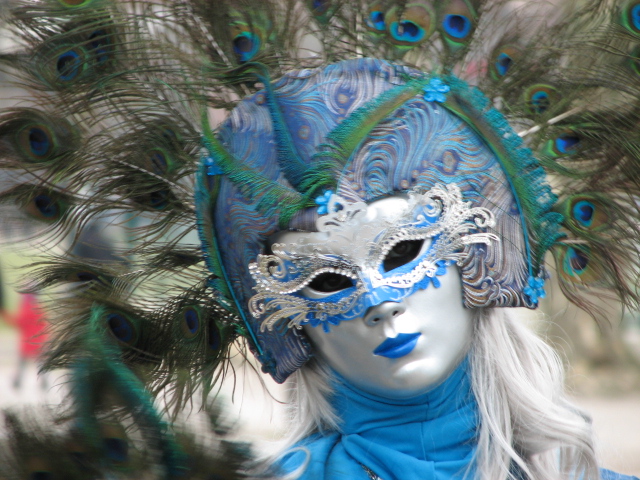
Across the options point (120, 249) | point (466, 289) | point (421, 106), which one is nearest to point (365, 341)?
point (466, 289)

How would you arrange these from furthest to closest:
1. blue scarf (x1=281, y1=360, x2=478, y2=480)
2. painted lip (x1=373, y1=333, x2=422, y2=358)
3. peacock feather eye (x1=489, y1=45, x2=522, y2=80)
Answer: peacock feather eye (x1=489, y1=45, x2=522, y2=80)
blue scarf (x1=281, y1=360, x2=478, y2=480)
painted lip (x1=373, y1=333, x2=422, y2=358)

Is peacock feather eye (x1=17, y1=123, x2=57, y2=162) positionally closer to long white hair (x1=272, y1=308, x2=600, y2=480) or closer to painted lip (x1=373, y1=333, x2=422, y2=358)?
long white hair (x1=272, y1=308, x2=600, y2=480)

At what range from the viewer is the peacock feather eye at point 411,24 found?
7.24 ft

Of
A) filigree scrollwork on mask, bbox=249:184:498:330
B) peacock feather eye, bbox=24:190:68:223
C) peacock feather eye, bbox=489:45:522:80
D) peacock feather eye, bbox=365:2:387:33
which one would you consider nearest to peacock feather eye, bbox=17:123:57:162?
peacock feather eye, bbox=24:190:68:223

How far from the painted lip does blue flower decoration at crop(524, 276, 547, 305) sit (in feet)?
1.17

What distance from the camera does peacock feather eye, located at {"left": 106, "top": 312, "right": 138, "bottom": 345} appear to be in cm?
223

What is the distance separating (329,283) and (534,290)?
1.87 ft

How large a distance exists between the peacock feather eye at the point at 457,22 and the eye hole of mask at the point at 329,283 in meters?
0.79

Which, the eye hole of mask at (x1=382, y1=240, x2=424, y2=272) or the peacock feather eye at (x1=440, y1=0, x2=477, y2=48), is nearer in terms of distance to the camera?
the eye hole of mask at (x1=382, y1=240, x2=424, y2=272)

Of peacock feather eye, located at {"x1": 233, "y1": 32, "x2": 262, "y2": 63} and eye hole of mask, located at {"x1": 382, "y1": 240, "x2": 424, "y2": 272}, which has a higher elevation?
peacock feather eye, located at {"x1": 233, "y1": 32, "x2": 262, "y2": 63}

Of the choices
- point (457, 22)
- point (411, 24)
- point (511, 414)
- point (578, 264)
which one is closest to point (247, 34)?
point (411, 24)

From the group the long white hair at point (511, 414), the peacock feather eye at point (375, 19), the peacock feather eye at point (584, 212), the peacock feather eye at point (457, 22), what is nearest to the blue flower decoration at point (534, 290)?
the long white hair at point (511, 414)

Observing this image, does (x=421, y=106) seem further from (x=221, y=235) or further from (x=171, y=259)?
(x=171, y=259)

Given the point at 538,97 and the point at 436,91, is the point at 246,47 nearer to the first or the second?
the point at 436,91
